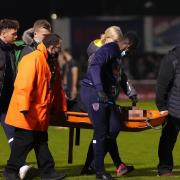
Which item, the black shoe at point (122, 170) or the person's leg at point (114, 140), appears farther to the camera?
the black shoe at point (122, 170)

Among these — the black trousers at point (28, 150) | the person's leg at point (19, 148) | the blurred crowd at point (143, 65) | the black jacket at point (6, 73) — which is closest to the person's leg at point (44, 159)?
the black trousers at point (28, 150)

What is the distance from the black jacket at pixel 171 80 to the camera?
31.0 feet

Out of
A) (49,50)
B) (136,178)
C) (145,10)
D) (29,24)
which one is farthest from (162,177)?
(145,10)

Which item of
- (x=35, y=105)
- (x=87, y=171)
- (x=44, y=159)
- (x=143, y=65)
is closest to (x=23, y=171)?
(x=44, y=159)

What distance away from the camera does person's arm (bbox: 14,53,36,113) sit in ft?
29.2

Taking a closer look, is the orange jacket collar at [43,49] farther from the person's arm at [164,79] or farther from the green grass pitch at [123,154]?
the green grass pitch at [123,154]

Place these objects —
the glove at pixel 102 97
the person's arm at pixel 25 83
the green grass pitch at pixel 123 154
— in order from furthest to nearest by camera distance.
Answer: the green grass pitch at pixel 123 154 < the glove at pixel 102 97 < the person's arm at pixel 25 83

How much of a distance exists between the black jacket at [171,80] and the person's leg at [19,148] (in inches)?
61.4

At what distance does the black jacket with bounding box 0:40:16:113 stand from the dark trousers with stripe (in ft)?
2.83

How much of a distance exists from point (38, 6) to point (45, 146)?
24.3m

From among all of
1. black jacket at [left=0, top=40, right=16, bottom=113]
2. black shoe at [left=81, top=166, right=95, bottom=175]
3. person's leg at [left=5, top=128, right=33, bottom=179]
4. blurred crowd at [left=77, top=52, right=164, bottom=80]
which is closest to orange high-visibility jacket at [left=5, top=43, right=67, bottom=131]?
person's leg at [left=5, top=128, right=33, bottom=179]

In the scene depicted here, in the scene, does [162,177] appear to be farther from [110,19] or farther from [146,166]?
[110,19]

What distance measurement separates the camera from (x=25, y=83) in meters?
8.94

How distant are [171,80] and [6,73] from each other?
190 cm
